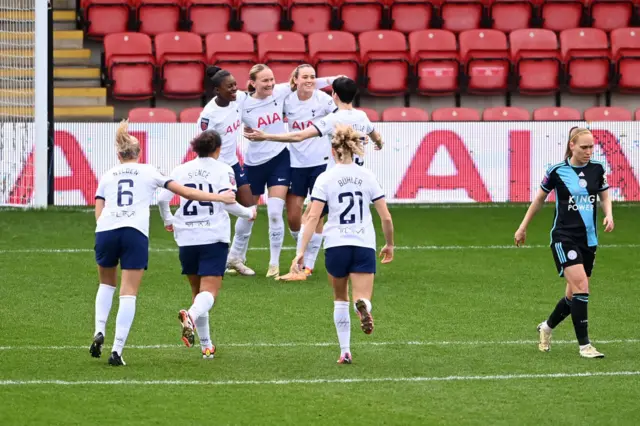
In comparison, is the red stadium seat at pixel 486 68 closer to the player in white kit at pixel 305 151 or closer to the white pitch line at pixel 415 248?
the white pitch line at pixel 415 248

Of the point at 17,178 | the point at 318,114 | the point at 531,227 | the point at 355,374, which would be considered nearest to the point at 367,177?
the point at 355,374

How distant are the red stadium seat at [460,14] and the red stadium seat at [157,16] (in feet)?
16.0

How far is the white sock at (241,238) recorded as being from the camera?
13211 millimetres

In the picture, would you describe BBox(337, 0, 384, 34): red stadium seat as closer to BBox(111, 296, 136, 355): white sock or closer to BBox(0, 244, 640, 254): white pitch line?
BBox(0, 244, 640, 254): white pitch line

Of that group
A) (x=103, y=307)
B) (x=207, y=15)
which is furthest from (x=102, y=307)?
(x=207, y=15)

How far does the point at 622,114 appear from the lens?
2120 centimetres

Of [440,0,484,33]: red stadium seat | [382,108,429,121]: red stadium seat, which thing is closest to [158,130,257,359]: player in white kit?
[382,108,429,121]: red stadium seat

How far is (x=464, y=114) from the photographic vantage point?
2089 cm

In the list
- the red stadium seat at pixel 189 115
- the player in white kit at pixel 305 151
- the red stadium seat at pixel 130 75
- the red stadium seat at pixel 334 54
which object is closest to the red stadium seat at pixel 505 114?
the red stadium seat at pixel 334 54

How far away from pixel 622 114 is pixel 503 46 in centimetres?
261

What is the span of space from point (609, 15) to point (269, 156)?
1249 cm

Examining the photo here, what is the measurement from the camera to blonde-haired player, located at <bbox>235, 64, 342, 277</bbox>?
13016 millimetres

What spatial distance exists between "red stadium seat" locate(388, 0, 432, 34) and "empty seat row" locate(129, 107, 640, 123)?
2410 mm

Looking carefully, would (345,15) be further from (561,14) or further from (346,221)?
(346,221)
